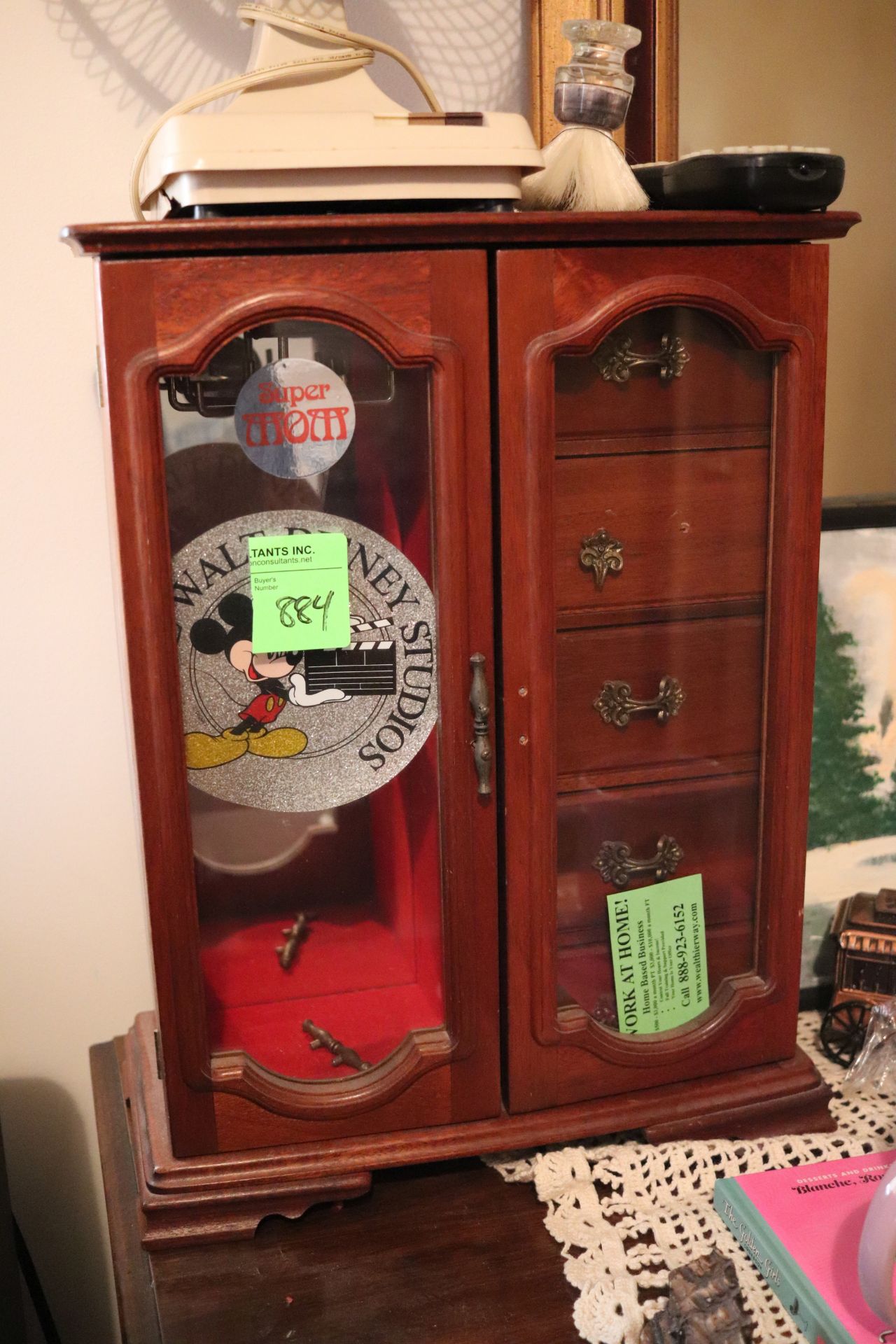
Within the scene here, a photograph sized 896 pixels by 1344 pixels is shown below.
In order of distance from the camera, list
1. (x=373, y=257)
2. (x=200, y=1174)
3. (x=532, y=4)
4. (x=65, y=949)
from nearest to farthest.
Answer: (x=373, y=257)
(x=200, y=1174)
(x=532, y=4)
(x=65, y=949)

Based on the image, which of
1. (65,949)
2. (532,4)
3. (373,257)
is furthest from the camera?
(65,949)

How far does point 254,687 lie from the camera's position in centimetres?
93

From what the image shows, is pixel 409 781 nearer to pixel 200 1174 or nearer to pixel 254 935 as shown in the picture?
pixel 254 935

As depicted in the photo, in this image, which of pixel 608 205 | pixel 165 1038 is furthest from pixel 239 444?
pixel 165 1038

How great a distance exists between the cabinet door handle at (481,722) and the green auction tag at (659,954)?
7.3 inches

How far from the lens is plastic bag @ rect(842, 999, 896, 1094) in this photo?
3.65ft

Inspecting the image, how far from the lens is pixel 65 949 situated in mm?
1366

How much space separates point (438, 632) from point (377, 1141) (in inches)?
17.9

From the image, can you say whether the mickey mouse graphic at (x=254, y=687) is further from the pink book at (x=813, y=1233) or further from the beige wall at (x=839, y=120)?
the beige wall at (x=839, y=120)

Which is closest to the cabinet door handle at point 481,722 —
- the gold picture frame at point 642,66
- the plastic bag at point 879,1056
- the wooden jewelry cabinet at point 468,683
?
the wooden jewelry cabinet at point 468,683

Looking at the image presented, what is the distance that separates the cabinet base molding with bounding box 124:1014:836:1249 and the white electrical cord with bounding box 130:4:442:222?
2.57 feet

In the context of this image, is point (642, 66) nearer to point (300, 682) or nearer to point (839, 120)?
point (839, 120)

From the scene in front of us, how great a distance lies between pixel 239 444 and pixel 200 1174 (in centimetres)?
62

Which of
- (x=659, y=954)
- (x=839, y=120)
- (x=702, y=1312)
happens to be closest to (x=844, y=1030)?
(x=659, y=954)
